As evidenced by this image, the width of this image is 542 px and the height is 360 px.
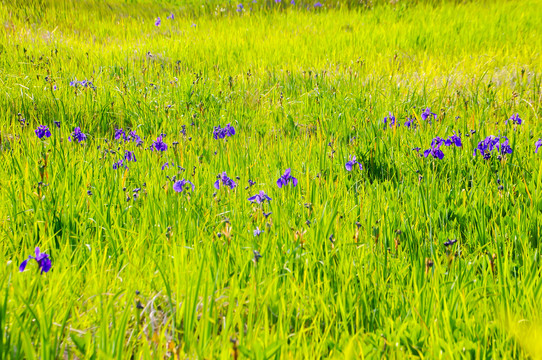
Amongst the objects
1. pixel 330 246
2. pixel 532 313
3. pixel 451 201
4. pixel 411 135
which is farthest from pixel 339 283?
pixel 411 135

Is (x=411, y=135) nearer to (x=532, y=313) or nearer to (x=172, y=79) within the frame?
(x=532, y=313)

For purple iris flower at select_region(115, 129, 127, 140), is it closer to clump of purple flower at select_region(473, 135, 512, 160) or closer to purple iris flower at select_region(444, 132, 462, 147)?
purple iris flower at select_region(444, 132, 462, 147)

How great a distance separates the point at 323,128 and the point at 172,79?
2298mm

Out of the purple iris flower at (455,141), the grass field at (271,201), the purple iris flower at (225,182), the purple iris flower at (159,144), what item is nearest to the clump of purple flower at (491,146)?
the grass field at (271,201)

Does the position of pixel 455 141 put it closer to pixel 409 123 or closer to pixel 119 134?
pixel 409 123

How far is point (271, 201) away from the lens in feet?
7.86

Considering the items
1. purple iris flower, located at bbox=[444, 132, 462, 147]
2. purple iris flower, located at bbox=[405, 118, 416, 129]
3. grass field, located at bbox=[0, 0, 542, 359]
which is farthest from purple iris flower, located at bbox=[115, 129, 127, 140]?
purple iris flower, located at bbox=[444, 132, 462, 147]

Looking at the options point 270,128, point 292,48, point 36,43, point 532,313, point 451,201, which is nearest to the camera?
point 532,313

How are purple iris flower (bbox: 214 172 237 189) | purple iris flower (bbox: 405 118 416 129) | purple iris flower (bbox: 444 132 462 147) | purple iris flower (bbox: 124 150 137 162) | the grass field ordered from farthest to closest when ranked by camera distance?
purple iris flower (bbox: 405 118 416 129), purple iris flower (bbox: 124 150 137 162), purple iris flower (bbox: 444 132 462 147), purple iris flower (bbox: 214 172 237 189), the grass field

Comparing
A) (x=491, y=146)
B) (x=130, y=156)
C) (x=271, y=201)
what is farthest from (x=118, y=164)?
(x=491, y=146)

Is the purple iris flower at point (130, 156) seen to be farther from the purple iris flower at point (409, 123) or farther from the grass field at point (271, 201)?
the purple iris flower at point (409, 123)

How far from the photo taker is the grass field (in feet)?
4.82

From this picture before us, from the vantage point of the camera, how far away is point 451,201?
246 centimetres

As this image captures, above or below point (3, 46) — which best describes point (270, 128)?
below
